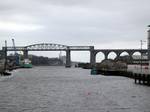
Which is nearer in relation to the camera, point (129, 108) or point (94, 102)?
point (129, 108)

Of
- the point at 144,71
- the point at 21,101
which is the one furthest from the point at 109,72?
the point at 21,101

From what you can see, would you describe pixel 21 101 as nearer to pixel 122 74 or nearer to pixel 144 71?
pixel 144 71

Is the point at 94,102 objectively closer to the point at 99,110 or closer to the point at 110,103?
the point at 110,103

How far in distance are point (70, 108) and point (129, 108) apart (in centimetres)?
534

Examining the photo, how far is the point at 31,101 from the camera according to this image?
52844 millimetres

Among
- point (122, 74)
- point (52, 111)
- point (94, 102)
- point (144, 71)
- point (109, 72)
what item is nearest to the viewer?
point (52, 111)

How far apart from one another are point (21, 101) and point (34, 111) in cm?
976

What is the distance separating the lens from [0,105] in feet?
160

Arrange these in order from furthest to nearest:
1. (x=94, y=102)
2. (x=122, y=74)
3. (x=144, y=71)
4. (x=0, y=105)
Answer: (x=122, y=74) → (x=144, y=71) → (x=94, y=102) → (x=0, y=105)

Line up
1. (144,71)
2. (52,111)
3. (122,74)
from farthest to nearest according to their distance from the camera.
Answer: (122,74), (144,71), (52,111)

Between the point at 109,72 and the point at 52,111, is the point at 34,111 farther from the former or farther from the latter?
the point at 109,72

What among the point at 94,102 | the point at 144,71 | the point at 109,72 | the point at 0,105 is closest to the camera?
the point at 0,105

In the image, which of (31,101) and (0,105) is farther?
(31,101)

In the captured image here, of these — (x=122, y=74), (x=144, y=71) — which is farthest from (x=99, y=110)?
(x=122, y=74)
